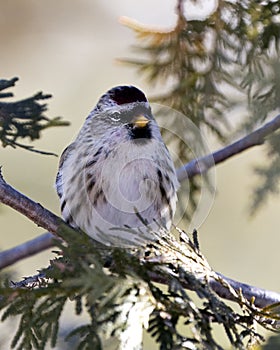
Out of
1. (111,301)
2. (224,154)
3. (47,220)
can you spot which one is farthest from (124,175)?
(111,301)

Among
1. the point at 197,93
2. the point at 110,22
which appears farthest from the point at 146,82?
the point at 110,22

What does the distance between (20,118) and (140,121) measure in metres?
0.27

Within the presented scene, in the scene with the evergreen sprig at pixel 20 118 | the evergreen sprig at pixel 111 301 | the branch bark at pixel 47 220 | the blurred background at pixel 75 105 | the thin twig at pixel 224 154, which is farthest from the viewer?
the blurred background at pixel 75 105

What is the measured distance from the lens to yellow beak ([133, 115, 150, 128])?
181 centimetres

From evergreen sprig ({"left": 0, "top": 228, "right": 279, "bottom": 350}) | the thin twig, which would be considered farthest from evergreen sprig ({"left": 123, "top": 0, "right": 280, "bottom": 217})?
evergreen sprig ({"left": 0, "top": 228, "right": 279, "bottom": 350})

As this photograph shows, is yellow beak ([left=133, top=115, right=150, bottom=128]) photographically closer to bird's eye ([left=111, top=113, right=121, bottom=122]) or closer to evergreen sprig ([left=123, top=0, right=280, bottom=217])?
bird's eye ([left=111, top=113, right=121, bottom=122])

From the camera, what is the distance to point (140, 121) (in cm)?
182

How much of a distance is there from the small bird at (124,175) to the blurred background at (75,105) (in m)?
1.28

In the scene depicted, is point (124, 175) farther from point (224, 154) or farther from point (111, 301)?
point (111, 301)

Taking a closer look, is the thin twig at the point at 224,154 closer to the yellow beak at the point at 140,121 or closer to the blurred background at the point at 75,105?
the yellow beak at the point at 140,121

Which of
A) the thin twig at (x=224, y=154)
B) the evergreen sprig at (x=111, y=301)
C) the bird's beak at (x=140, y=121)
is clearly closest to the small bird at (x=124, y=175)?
the bird's beak at (x=140, y=121)

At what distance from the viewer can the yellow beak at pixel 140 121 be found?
1.81 meters

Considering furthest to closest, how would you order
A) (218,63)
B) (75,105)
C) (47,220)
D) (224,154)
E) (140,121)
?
(75,105), (224,154), (218,63), (140,121), (47,220)

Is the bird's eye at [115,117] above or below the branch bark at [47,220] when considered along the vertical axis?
above
